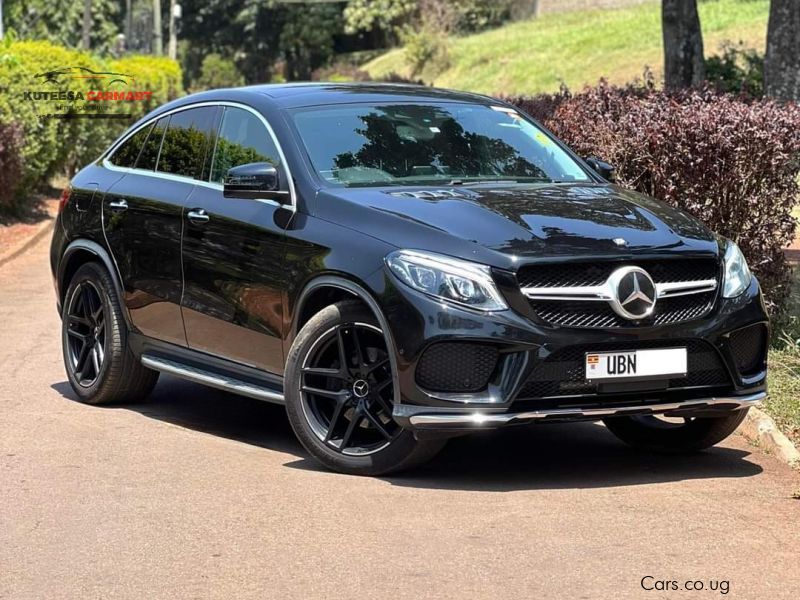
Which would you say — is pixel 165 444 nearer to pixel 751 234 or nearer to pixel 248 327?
pixel 248 327

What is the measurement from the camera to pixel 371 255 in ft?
22.9

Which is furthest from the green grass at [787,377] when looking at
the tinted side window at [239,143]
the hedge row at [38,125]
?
the hedge row at [38,125]

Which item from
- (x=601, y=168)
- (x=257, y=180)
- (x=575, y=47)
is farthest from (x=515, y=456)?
(x=575, y=47)

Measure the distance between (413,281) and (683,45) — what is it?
1497 centimetres

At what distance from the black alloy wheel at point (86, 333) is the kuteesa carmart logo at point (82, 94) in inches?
514

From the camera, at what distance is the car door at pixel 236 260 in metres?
7.65

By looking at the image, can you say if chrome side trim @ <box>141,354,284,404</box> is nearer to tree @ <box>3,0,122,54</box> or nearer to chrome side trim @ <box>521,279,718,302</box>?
chrome side trim @ <box>521,279,718,302</box>

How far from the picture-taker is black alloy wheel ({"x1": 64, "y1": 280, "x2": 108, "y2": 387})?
30.6 ft

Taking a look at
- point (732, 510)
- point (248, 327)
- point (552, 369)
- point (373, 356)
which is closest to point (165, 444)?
point (248, 327)

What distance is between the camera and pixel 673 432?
795 cm

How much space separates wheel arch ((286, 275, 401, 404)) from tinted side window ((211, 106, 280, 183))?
93 centimetres

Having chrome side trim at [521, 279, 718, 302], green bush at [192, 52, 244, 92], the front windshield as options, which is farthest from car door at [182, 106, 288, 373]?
green bush at [192, 52, 244, 92]

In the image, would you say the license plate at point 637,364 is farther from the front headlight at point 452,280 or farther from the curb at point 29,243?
the curb at point 29,243

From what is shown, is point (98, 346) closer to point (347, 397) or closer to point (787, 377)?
point (347, 397)
